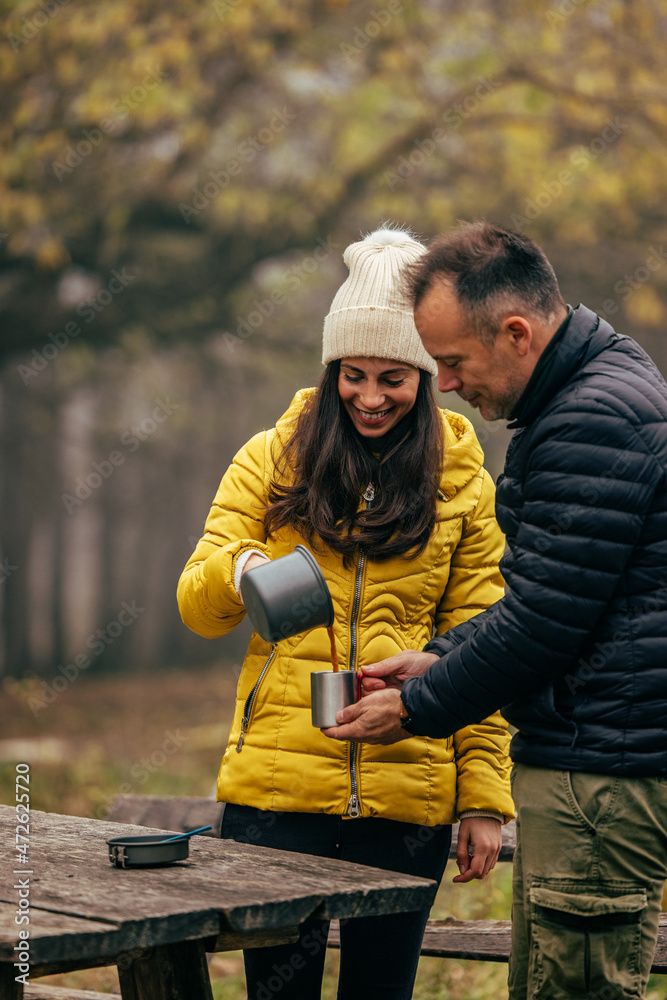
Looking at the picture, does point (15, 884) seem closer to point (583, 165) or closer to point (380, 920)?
point (380, 920)

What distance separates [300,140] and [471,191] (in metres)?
1.54

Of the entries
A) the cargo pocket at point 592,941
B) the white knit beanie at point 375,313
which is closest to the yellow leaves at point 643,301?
the white knit beanie at point 375,313

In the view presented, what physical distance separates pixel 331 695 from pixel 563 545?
675 millimetres

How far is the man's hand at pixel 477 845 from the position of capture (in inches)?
101

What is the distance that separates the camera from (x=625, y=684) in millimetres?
1967

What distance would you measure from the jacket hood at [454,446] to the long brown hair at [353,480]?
0.04 metres

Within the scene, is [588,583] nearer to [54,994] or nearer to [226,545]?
[226,545]

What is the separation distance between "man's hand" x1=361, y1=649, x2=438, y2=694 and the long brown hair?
0.88 feet

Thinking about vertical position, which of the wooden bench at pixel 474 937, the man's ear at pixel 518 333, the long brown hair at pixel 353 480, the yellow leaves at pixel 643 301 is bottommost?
the wooden bench at pixel 474 937

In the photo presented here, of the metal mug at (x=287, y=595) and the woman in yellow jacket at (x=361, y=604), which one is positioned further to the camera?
the woman in yellow jacket at (x=361, y=604)

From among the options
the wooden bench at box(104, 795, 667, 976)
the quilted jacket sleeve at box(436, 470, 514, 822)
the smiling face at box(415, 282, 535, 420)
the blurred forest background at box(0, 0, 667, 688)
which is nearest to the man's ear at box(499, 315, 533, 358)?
the smiling face at box(415, 282, 535, 420)

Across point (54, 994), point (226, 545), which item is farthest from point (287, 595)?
point (54, 994)

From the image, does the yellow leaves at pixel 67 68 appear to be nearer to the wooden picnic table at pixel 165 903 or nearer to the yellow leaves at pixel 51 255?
the yellow leaves at pixel 51 255

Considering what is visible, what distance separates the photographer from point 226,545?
2.55 meters
